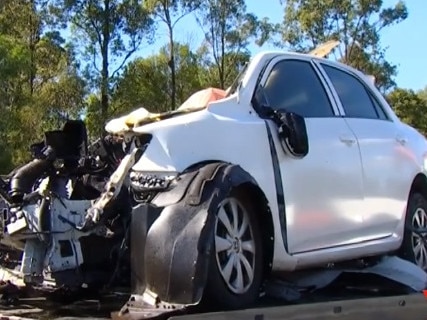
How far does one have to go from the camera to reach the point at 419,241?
21.3 feet

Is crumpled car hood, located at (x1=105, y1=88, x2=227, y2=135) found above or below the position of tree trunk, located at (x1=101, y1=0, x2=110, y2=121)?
below

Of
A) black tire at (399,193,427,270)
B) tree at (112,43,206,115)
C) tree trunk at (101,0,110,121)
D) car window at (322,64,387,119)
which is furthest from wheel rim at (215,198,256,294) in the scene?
tree trunk at (101,0,110,121)

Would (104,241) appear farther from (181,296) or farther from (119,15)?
(119,15)

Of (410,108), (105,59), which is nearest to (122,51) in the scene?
(105,59)

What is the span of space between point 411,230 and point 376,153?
811 millimetres

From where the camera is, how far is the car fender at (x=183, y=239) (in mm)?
3789

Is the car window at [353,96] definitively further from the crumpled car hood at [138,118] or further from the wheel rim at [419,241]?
the crumpled car hood at [138,118]

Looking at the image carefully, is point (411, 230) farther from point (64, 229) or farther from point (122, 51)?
point (122, 51)

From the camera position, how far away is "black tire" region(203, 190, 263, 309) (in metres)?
4.08

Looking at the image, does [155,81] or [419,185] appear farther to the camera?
[155,81]

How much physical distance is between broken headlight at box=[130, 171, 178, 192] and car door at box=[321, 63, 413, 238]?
1.94 m

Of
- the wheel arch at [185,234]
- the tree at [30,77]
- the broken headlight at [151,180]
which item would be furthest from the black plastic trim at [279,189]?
the tree at [30,77]

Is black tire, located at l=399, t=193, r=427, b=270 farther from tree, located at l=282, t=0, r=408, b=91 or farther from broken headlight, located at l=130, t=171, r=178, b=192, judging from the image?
tree, located at l=282, t=0, r=408, b=91

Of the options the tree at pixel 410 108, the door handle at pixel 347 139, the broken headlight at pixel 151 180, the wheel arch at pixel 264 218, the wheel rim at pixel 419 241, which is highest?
the tree at pixel 410 108
